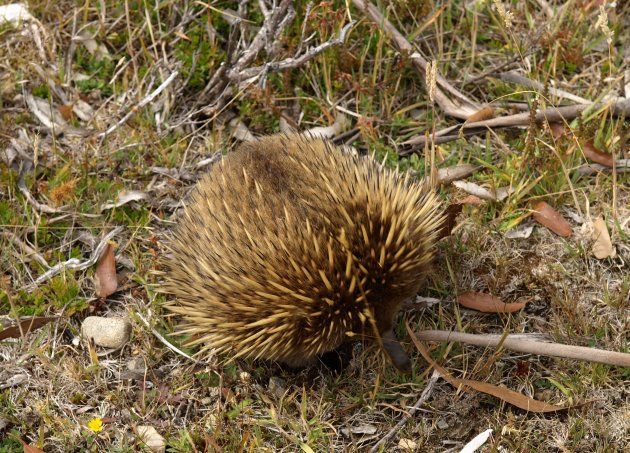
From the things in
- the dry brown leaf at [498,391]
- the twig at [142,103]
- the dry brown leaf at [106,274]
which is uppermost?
the twig at [142,103]

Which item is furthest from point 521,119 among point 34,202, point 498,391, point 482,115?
point 34,202

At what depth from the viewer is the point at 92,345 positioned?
3271mm

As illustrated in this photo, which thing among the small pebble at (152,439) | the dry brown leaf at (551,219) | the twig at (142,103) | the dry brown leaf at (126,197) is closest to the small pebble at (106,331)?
the small pebble at (152,439)

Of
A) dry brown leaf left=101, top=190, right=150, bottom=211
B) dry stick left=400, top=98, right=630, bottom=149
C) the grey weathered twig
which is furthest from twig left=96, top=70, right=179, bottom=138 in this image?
dry stick left=400, top=98, right=630, bottom=149

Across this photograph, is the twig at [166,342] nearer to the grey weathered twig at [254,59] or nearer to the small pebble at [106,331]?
the small pebble at [106,331]

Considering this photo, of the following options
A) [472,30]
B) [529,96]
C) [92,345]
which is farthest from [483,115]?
[92,345]

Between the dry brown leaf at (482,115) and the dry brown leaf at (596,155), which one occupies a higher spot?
the dry brown leaf at (482,115)

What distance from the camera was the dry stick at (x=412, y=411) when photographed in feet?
9.44

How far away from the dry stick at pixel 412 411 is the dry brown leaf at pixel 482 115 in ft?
4.45

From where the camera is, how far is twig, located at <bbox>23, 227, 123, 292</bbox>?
340 centimetres

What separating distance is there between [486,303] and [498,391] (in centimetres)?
45

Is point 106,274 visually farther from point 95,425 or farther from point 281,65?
point 281,65

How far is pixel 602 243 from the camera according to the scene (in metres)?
3.34

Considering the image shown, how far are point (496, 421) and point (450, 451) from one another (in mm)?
198
